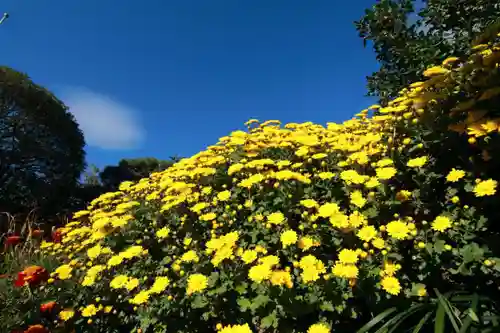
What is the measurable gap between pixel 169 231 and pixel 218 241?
2.39ft

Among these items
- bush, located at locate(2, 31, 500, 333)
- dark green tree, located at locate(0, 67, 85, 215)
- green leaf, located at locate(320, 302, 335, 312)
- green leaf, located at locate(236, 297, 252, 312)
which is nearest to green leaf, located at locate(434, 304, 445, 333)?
bush, located at locate(2, 31, 500, 333)

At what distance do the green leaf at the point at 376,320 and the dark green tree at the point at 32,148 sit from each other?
288 inches

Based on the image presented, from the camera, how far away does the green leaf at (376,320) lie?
1860 mm

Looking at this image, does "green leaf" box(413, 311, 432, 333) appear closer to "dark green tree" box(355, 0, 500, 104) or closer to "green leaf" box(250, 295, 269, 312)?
"green leaf" box(250, 295, 269, 312)

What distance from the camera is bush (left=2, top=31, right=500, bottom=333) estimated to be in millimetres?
2053

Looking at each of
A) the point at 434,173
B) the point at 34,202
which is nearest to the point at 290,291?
the point at 434,173

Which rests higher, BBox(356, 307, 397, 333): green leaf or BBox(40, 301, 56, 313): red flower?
BBox(40, 301, 56, 313): red flower

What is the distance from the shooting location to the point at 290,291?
201 centimetres

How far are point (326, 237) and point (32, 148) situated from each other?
7.59 metres

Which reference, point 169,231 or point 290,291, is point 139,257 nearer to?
point 169,231

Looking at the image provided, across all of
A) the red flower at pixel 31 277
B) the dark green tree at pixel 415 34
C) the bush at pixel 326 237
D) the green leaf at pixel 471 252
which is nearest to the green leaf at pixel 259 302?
the bush at pixel 326 237

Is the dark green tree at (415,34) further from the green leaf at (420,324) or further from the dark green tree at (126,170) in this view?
the dark green tree at (126,170)

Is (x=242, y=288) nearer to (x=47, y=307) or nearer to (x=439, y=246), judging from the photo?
(x=439, y=246)

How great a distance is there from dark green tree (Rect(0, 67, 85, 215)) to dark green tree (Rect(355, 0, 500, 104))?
6901 millimetres
